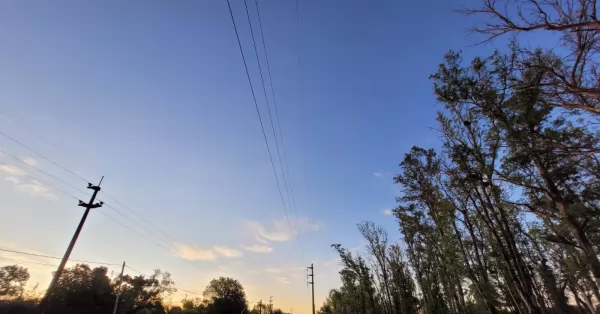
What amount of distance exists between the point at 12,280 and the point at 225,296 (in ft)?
142

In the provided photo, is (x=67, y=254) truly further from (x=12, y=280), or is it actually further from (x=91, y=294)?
(x=12, y=280)

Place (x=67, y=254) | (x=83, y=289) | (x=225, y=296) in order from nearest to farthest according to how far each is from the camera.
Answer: (x=67, y=254)
(x=83, y=289)
(x=225, y=296)

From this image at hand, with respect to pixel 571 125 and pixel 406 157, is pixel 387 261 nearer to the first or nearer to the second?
pixel 406 157

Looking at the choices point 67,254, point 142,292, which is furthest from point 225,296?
point 67,254

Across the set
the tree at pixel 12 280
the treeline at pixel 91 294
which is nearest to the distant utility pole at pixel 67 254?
the treeline at pixel 91 294

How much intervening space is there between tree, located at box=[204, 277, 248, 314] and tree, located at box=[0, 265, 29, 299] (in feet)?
119

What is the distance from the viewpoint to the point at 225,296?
75.9 m

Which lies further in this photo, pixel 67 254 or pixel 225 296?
pixel 225 296

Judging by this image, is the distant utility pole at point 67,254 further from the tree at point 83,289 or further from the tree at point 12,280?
the tree at point 12,280

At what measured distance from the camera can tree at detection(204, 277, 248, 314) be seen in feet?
232

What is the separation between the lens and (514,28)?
617cm

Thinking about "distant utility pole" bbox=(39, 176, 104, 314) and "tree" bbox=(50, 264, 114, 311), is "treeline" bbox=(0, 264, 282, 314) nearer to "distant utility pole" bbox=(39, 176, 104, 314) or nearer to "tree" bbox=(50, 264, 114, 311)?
"tree" bbox=(50, 264, 114, 311)

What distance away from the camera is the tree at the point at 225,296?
232ft

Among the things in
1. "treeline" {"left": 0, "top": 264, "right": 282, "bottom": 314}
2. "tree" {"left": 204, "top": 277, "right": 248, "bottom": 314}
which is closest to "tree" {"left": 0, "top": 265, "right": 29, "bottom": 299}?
"treeline" {"left": 0, "top": 264, "right": 282, "bottom": 314}
